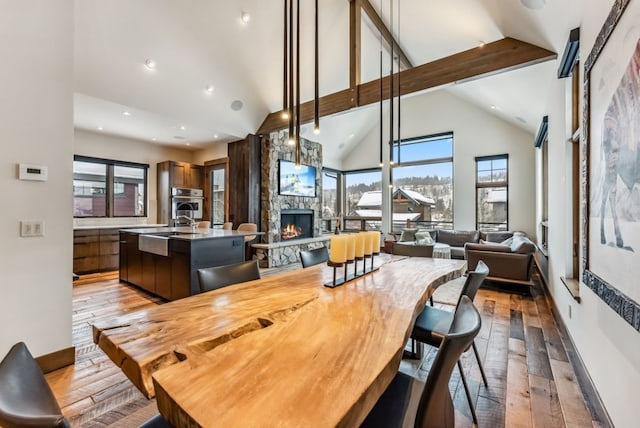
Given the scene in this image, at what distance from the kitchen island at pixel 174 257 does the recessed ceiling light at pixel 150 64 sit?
236 centimetres

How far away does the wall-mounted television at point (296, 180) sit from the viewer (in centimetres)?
643

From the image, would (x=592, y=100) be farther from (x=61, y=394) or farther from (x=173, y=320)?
(x=61, y=394)

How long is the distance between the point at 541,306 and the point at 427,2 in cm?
417

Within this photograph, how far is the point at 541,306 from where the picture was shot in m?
3.61

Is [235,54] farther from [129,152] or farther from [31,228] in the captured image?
[31,228]

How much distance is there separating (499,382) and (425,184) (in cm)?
638

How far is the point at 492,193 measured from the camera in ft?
22.4

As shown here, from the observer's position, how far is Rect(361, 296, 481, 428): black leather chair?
2.77ft

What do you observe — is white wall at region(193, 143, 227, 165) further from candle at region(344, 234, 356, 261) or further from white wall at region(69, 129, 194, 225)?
candle at region(344, 234, 356, 261)

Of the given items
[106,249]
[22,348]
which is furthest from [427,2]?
→ [106,249]

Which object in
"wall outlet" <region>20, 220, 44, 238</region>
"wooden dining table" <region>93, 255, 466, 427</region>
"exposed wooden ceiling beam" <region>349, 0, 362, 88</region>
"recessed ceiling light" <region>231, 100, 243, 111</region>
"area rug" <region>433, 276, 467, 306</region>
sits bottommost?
"area rug" <region>433, 276, 467, 306</region>

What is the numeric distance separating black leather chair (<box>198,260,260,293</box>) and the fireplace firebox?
14.8 feet

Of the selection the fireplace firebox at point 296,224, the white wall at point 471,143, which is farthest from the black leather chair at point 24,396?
the white wall at point 471,143

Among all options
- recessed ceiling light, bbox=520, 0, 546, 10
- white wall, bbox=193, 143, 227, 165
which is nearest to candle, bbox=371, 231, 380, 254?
recessed ceiling light, bbox=520, 0, 546, 10
